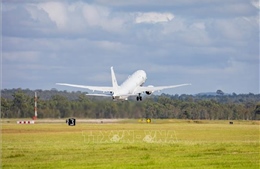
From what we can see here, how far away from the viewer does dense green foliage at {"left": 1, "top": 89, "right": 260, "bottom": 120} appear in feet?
302

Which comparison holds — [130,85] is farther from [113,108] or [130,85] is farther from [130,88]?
[113,108]

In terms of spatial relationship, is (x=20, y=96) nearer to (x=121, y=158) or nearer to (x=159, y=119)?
(x=159, y=119)

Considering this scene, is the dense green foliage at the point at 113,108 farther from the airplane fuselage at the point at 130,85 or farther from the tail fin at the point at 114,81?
the tail fin at the point at 114,81

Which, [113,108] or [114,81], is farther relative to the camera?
[114,81]

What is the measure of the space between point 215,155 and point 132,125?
202 feet

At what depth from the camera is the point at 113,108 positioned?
9162 cm

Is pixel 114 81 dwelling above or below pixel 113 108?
above

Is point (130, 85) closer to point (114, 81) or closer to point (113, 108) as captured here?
point (114, 81)

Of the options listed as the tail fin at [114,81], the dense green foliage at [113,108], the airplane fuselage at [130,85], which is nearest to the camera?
the dense green foliage at [113,108]

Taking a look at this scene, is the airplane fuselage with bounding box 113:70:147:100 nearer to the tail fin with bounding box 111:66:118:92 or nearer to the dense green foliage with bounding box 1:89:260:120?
the tail fin with bounding box 111:66:118:92

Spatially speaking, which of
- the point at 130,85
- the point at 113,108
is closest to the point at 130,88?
the point at 130,85

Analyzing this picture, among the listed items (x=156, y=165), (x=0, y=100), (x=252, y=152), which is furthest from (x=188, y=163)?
(x=0, y=100)

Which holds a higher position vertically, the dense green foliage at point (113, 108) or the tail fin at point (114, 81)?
the tail fin at point (114, 81)

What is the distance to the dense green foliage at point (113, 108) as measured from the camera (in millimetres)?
92062
